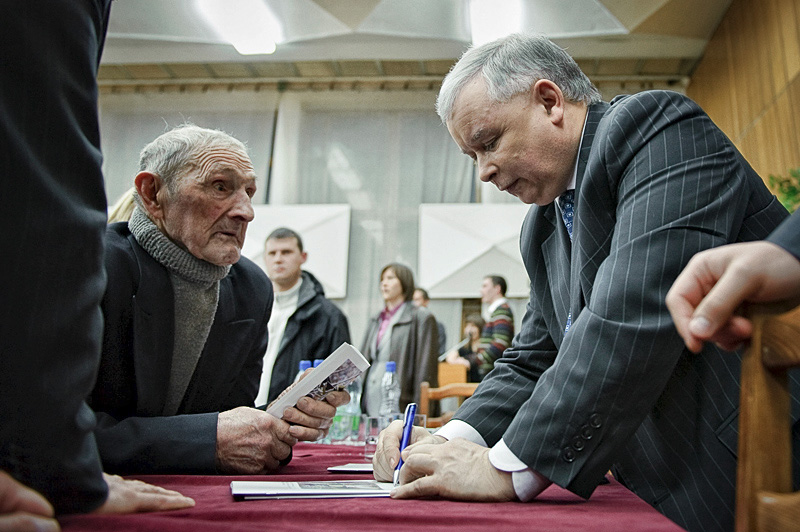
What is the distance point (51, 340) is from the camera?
57 cm

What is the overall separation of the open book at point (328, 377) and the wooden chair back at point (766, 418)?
76 cm

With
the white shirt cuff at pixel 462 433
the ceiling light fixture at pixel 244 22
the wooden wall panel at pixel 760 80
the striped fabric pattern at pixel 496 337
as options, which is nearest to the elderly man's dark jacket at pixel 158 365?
the white shirt cuff at pixel 462 433

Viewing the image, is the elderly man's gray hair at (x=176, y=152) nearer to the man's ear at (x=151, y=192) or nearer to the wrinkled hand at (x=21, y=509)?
the man's ear at (x=151, y=192)

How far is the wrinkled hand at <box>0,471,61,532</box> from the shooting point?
1.66 ft

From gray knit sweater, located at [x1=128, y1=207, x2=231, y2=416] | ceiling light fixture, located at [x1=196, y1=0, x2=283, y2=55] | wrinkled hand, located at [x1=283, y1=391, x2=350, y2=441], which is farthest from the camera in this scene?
ceiling light fixture, located at [x1=196, y1=0, x2=283, y2=55]

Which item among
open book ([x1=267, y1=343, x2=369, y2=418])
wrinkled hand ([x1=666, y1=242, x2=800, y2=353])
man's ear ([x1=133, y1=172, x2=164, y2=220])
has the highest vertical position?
man's ear ([x1=133, y1=172, x2=164, y2=220])

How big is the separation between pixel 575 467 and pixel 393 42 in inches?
263

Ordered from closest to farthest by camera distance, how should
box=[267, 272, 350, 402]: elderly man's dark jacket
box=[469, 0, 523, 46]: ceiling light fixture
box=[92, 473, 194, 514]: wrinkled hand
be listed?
box=[92, 473, 194, 514]: wrinkled hand < box=[267, 272, 350, 402]: elderly man's dark jacket < box=[469, 0, 523, 46]: ceiling light fixture

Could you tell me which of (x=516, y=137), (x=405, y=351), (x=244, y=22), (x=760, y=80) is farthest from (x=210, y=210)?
(x=760, y=80)

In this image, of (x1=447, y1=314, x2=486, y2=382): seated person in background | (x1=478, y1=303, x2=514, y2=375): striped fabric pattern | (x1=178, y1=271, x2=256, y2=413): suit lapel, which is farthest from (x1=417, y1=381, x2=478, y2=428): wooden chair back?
(x1=447, y1=314, x2=486, y2=382): seated person in background

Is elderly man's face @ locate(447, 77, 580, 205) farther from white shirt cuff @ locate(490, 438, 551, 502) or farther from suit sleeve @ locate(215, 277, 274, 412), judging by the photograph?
suit sleeve @ locate(215, 277, 274, 412)

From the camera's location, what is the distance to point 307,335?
3.54 meters

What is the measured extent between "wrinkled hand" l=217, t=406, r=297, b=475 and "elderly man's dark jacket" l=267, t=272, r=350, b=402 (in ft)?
6.82

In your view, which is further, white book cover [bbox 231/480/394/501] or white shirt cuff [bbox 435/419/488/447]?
white shirt cuff [bbox 435/419/488/447]
